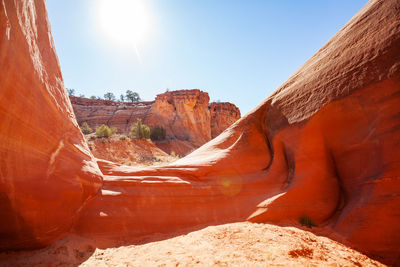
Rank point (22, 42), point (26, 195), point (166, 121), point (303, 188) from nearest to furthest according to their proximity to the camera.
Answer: point (22, 42) → point (26, 195) → point (303, 188) → point (166, 121)

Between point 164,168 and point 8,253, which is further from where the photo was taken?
point 164,168

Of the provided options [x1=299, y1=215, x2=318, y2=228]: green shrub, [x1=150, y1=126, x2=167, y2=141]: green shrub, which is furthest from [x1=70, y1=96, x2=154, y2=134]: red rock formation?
[x1=299, y1=215, x2=318, y2=228]: green shrub

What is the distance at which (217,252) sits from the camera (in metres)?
2.75

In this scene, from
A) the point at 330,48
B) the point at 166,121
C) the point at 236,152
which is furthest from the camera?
the point at 166,121

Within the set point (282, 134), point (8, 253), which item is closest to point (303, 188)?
point (282, 134)

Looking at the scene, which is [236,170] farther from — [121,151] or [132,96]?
[132,96]

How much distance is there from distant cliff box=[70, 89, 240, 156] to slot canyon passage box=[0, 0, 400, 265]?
2701 centimetres

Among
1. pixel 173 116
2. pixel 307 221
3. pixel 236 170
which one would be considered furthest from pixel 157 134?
pixel 307 221

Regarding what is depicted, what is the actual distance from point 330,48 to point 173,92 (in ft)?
104

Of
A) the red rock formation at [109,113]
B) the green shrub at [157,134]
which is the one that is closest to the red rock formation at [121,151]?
the green shrub at [157,134]

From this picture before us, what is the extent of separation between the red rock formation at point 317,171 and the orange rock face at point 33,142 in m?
0.67

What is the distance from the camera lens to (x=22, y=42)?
2.60 m

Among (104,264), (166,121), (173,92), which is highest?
(173,92)

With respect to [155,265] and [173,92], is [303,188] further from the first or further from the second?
[173,92]
